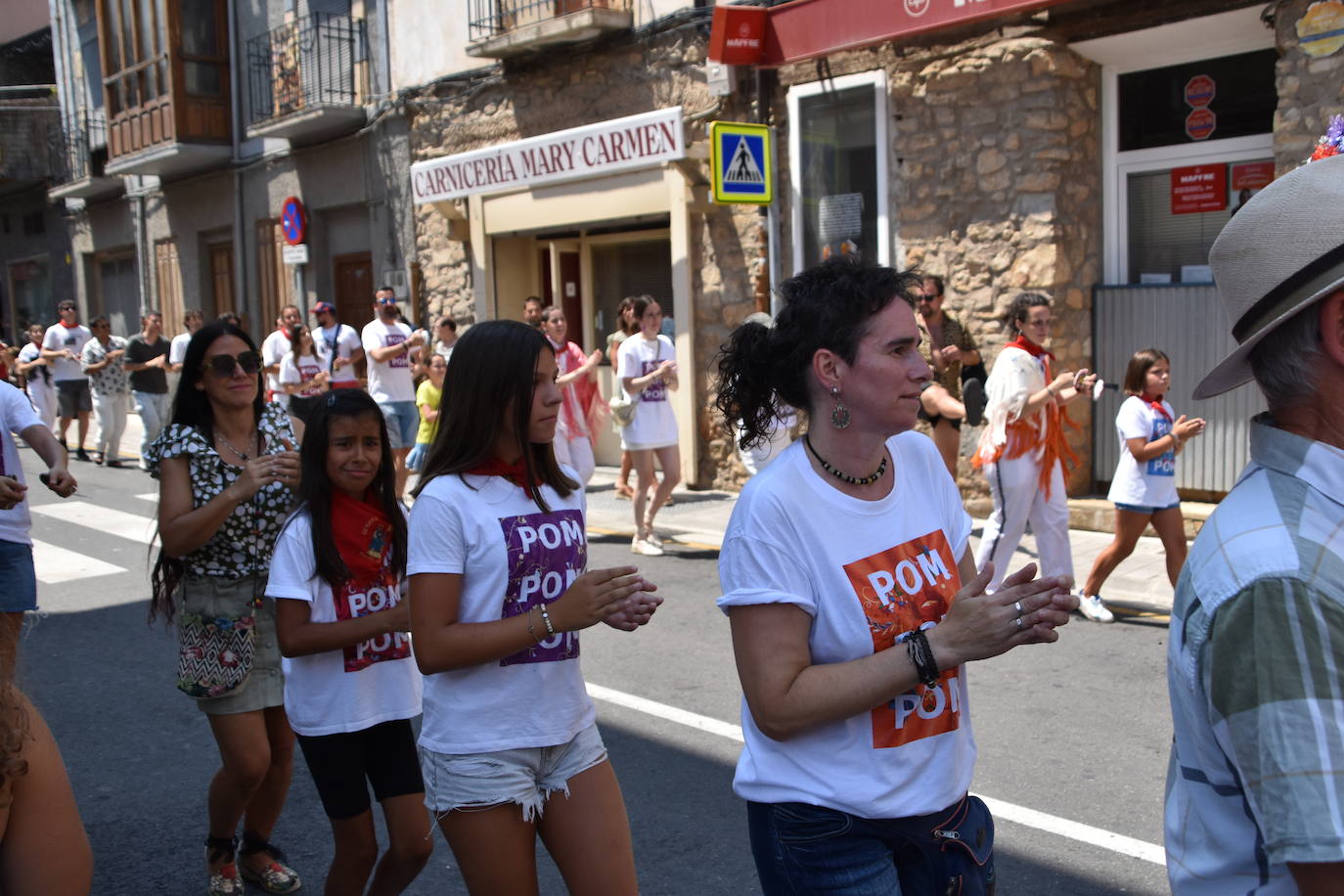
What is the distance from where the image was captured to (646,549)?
920cm

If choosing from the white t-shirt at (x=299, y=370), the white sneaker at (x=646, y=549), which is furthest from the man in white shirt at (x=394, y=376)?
the white sneaker at (x=646, y=549)

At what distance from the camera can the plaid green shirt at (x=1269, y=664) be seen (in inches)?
50.1

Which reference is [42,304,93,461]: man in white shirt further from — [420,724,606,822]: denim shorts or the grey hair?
the grey hair

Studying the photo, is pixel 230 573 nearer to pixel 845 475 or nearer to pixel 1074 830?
pixel 845 475

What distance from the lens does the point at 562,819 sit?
2.76 meters

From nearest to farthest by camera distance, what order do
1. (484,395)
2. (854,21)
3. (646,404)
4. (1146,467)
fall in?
(484,395) → (1146,467) → (646,404) → (854,21)

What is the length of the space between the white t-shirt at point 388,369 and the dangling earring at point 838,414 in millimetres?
9825

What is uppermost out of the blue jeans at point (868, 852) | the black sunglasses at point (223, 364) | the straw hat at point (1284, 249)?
the straw hat at point (1284, 249)

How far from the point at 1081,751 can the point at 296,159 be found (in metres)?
16.0

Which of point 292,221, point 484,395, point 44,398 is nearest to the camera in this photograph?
point 484,395

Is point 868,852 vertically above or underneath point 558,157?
underneath

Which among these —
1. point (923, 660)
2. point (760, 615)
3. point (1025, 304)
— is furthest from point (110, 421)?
point (923, 660)

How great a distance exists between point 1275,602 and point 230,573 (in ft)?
10.5

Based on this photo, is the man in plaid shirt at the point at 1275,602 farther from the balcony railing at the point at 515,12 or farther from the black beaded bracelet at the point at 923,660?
the balcony railing at the point at 515,12
